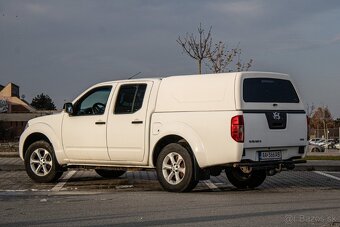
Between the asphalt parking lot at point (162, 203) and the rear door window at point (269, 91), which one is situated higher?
the rear door window at point (269, 91)

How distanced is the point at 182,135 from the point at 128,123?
3.70ft

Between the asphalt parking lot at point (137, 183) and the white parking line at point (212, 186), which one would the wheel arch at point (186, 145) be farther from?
the white parking line at point (212, 186)

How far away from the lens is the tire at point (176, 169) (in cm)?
899

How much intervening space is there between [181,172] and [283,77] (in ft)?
7.93

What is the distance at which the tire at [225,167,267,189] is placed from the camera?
10.1 m

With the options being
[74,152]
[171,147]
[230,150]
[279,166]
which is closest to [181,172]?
[171,147]

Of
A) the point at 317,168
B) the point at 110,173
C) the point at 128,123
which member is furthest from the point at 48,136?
the point at 317,168

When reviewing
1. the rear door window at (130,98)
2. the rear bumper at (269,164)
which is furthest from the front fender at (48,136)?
the rear bumper at (269,164)

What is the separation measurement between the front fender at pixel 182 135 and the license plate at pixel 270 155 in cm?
91

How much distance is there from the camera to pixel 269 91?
9.34 m

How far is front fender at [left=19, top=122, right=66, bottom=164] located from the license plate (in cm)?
377

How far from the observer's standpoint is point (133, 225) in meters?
6.40

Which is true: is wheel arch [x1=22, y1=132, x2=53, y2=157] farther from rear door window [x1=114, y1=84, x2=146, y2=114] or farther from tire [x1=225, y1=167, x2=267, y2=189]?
tire [x1=225, y1=167, x2=267, y2=189]

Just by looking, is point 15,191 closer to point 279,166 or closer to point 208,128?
point 208,128
